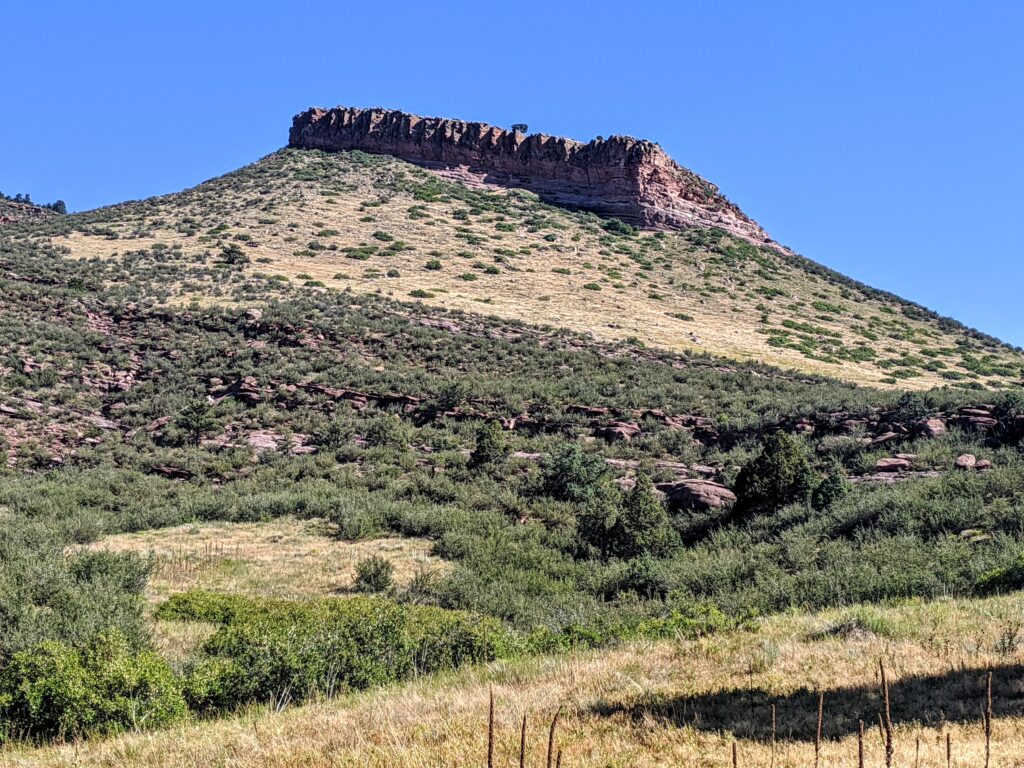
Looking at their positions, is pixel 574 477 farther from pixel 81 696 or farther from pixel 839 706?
pixel 81 696

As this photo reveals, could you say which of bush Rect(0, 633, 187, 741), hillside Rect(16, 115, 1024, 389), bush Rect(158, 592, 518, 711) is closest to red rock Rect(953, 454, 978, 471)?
bush Rect(158, 592, 518, 711)

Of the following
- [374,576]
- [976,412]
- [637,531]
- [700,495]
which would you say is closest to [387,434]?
[700,495]

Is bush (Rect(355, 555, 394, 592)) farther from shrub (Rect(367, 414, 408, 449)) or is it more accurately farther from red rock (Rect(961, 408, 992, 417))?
red rock (Rect(961, 408, 992, 417))

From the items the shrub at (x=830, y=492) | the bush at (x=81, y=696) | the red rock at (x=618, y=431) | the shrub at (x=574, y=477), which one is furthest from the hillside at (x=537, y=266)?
the bush at (x=81, y=696)

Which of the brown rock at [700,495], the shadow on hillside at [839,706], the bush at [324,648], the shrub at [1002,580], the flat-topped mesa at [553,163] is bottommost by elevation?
the bush at [324,648]

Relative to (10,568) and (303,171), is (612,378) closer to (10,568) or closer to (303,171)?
(10,568)

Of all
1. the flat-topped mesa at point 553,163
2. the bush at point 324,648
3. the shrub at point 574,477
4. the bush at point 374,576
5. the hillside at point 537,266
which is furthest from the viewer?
the flat-topped mesa at point 553,163

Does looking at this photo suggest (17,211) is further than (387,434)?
Yes

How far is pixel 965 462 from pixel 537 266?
132 feet

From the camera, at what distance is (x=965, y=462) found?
605 inches

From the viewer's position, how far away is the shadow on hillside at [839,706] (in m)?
4.96

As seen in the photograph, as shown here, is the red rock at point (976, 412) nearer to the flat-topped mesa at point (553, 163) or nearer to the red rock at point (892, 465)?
the red rock at point (892, 465)

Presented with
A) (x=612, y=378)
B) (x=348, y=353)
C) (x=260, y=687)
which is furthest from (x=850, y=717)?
(x=348, y=353)

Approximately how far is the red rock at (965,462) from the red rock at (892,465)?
1177mm
